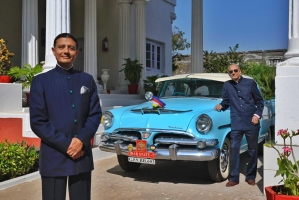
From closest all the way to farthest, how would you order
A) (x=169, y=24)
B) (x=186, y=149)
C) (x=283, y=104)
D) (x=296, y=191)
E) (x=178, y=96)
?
(x=296, y=191), (x=283, y=104), (x=186, y=149), (x=178, y=96), (x=169, y=24)

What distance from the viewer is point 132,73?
13273mm

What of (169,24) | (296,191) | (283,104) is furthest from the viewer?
(169,24)

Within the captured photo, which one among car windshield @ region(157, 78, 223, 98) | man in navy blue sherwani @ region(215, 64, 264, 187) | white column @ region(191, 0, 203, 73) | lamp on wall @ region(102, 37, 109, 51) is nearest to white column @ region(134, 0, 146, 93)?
lamp on wall @ region(102, 37, 109, 51)

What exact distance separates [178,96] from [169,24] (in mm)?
11349

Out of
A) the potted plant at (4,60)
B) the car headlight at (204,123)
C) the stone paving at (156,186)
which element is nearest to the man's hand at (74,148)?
the stone paving at (156,186)

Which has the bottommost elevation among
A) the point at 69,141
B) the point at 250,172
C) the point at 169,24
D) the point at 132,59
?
the point at 250,172

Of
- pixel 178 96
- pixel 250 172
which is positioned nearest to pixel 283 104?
pixel 250 172

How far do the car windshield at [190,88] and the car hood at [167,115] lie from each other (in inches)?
20.2

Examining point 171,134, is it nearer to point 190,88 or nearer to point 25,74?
point 190,88

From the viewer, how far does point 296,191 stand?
3.14 meters

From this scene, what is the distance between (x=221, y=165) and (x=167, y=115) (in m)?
1.16

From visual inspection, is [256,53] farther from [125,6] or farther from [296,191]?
[296,191]

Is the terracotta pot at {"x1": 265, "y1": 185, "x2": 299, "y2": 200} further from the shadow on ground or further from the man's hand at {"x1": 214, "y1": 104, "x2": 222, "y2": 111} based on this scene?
the man's hand at {"x1": 214, "y1": 104, "x2": 222, "y2": 111}

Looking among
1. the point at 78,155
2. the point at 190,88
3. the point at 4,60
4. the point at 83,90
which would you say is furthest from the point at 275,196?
the point at 4,60
